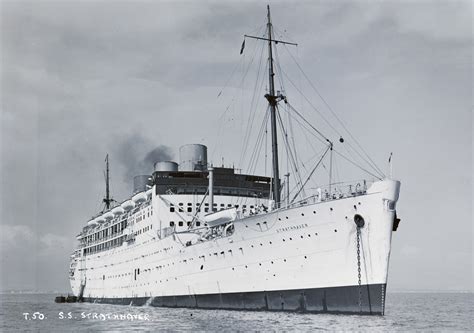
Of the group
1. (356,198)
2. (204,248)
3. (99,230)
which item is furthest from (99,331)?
(99,230)

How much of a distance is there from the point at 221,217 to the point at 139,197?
45.5 ft

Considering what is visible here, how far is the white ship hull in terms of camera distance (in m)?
22.7

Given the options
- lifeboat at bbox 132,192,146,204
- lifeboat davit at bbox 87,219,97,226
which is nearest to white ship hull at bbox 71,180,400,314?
lifeboat at bbox 132,192,146,204

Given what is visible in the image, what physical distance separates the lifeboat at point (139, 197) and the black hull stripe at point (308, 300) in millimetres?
12393

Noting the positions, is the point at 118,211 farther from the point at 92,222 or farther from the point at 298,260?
the point at 298,260

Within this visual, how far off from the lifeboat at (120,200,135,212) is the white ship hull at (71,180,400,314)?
1142 cm

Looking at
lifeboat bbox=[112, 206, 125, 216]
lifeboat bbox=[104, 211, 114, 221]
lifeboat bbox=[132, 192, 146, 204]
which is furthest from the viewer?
lifeboat bbox=[104, 211, 114, 221]

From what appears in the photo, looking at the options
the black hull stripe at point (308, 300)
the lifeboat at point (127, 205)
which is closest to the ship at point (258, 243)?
the black hull stripe at point (308, 300)

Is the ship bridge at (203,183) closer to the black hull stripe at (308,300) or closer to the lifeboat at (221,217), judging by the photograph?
the lifeboat at (221,217)

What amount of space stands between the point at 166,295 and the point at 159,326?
9924mm

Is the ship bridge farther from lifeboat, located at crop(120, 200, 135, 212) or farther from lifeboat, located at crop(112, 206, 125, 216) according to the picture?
lifeboat, located at crop(112, 206, 125, 216)

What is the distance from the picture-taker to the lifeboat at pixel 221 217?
1030 inches

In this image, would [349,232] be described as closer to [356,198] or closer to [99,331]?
[356,198]

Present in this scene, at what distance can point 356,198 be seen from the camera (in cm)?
2288
